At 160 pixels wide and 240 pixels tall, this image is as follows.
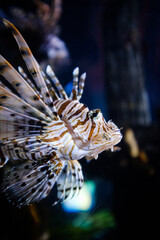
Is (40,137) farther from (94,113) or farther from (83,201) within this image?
(83,201)

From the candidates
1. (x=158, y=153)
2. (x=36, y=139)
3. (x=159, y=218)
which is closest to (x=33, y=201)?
(x=36, y=139)

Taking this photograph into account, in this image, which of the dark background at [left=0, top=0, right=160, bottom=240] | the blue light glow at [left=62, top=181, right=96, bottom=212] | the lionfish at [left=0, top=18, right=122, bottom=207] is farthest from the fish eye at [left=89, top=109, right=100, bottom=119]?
the blue light glow at [left=62, top=181, right=96, bottom=212]

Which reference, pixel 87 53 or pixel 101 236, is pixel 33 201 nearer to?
pixel 101 236

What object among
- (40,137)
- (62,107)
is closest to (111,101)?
(62,107)

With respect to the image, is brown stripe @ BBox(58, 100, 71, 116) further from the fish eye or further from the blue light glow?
the blue light glow

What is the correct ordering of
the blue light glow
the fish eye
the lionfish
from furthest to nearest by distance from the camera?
1. the blue light glow
2. the fish eye
3. the lionfish

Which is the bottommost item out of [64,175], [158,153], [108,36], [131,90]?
[158,153]
